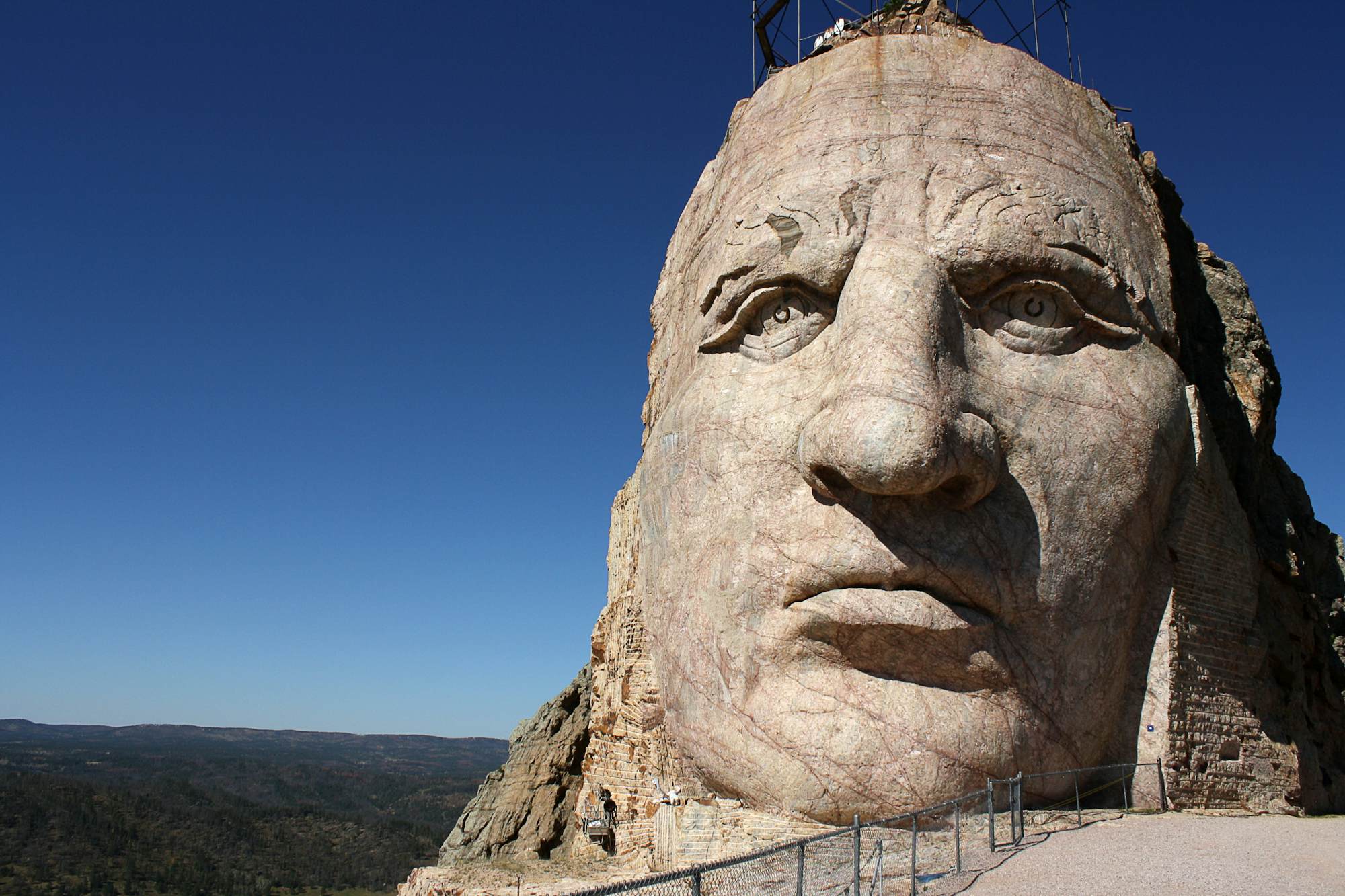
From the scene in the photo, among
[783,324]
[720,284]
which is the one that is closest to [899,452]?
[783,324]

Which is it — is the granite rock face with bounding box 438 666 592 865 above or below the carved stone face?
below

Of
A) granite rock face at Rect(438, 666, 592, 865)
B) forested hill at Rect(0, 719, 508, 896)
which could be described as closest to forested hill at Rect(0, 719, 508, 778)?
forested hill at Rect(0, 719, 508, 896)

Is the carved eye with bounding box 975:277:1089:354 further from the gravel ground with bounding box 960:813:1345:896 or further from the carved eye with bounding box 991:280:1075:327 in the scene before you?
the gravel ground with bounding box 960:813:1345:896

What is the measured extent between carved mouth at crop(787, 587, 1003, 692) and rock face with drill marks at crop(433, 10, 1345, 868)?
0.02 m

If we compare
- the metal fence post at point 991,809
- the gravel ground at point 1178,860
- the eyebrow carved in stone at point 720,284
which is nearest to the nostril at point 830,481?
the eyebrow carved in stone at point 720,284

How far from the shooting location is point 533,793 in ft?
35.4

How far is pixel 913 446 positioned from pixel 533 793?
642 centimetres

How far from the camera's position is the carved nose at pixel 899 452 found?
6.34m

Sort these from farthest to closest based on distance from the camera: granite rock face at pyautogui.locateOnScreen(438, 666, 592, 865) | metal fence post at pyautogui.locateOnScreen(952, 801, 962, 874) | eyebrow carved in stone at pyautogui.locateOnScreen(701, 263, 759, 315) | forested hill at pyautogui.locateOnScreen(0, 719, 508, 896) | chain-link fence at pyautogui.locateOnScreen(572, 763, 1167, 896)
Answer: forested hill at pyautogui.locateOnScreen(0, 719, 508, 896)
granite rock face at pyautogui.locateOnScreen(438, 666, 592, 865)
eyebrow carved in stone at pyautogui.locateOnScreen(701, 263, 759, 315)
metal fence post at pyautogui.locateOnScreen(952, 801, 962, 874)
chain-link fence at pyautogui.locateOnScreen(572, 763, 1167, 896)

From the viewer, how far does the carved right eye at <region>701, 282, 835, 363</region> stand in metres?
7.55

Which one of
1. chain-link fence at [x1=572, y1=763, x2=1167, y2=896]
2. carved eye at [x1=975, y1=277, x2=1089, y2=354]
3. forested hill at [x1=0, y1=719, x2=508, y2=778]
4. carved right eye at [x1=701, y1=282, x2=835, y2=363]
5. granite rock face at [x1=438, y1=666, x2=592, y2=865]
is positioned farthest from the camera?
forested hill at [x1=0, y1=719, x2=508, y2=778]

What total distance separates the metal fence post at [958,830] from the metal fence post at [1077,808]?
3.08 feet

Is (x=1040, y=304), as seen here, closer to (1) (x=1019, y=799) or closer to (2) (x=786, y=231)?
(2) (x=786, y=231)

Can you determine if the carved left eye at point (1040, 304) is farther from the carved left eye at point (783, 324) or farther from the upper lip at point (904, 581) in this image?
the upper lip at point (904, 581)
